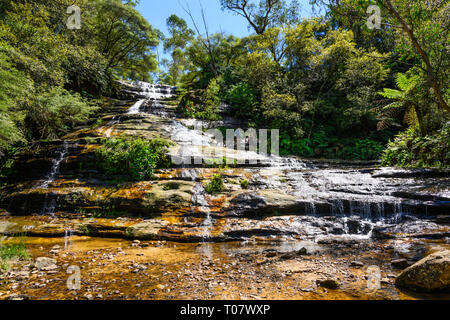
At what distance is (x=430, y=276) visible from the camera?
2750mm

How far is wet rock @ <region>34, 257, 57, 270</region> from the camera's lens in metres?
3.79

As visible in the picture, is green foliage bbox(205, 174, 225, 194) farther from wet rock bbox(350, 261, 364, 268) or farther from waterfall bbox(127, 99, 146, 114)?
waterfall bbox(127, 99, 146, 114)

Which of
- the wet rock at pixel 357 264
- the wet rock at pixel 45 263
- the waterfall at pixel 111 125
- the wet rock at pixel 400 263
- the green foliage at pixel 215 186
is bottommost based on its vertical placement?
the wet rock at pixel 45 263

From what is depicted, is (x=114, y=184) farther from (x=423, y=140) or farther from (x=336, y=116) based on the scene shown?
(x=336, y=116)

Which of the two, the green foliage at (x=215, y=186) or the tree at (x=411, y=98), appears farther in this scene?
the tree at (x=411, y=98)

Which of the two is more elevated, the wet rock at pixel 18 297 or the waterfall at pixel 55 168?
the waterfall at pixel 55 168

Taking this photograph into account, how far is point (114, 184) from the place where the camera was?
7.84 m

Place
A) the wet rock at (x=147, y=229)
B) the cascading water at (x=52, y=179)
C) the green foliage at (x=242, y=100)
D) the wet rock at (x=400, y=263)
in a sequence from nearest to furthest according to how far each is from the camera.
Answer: the wet rock at (x=400, y=263) → the wet rock at (x=147, y=229) → the cascading water at (x=52, y=179) → the green foliage at (x=242, y=100)

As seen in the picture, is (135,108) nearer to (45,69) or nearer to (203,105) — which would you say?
(203,105)

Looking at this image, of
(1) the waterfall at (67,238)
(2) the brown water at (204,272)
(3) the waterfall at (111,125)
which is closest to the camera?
(2) the brown water at (204,272)

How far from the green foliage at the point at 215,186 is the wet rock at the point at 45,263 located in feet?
13.9

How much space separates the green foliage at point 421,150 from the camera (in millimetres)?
8260

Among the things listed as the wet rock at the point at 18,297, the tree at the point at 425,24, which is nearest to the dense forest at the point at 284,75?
the tree at the point at 425,24

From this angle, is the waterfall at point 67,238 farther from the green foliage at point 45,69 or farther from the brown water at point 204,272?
the green foliage at point 45,69
